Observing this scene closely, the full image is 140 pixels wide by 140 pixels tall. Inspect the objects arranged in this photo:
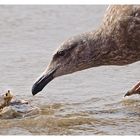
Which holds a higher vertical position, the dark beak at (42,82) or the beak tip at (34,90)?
the dark beak at (42,82)

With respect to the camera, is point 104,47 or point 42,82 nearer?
point 42,82

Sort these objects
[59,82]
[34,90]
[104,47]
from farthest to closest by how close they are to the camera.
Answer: [59,82], [104,47], [34,90]

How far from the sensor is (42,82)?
5.37 m

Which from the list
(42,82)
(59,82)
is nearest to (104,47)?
(59,82)

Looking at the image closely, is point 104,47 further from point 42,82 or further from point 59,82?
point 42,82

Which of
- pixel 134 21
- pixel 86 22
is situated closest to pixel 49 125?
pixel 134 21

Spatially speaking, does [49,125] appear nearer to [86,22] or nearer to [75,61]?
[75,61]

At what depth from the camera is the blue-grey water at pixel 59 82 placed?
5.12 metres

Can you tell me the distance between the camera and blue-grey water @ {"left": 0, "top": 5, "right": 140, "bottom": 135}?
512 centimetres

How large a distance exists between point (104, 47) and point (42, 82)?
63cm

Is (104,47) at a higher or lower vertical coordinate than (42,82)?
higher

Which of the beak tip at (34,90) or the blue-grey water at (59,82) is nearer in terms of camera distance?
the blue-grey water at (59,82)

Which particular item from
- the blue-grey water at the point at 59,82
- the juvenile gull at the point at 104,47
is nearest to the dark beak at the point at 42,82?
the juvenile gull at the point at 104,47

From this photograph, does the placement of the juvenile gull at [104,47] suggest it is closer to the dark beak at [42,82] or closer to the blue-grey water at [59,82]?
the dark beak at [42,82]
